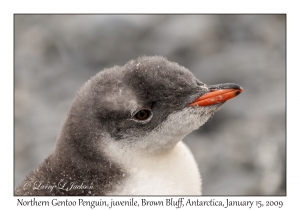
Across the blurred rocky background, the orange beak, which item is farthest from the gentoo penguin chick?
the blurred rocky background

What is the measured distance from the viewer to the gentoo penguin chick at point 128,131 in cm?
273

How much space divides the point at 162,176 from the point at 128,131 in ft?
1.14

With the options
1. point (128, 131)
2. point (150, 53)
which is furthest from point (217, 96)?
point (150, 53)

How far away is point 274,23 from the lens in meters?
8.13

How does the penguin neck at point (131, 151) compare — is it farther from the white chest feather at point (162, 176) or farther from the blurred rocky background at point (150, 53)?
the blurred rocky background at point (150, 53)

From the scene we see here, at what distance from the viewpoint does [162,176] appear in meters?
2.81

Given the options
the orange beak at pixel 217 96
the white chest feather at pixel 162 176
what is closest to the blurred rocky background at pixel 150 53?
the white chest feather at pixel 162 176

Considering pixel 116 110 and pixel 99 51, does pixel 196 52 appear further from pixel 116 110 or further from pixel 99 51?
pixel 116 110

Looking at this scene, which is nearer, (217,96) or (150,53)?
(217,96)

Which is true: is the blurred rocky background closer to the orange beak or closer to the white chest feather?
the white chest feather

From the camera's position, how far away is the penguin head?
9.01 feet

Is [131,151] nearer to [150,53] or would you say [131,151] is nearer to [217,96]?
[217,96]

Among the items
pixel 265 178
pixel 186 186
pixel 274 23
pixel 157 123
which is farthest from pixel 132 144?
pixel 274 23

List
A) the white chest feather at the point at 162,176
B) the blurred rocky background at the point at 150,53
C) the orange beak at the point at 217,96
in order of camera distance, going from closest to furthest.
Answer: the white chest feather at the point at 162,176 → the orange beak at the point at 217,96 → the blurred rocky background at the point at 150,53
